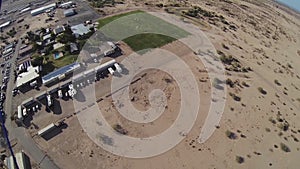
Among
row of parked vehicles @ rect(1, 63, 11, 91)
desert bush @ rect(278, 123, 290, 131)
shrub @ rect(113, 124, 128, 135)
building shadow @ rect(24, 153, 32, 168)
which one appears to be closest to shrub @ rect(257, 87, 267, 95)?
desert bush @ rect(278, 123, 290, 131)

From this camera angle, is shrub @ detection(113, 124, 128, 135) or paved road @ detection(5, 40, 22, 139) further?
paved road @ detection(5, 40, 22, 139)

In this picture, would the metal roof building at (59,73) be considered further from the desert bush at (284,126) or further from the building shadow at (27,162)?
the desert bush at (284,126)

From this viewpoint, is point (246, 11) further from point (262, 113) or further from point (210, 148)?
point (210, 148)

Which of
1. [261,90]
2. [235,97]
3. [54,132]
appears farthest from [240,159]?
[54,132]

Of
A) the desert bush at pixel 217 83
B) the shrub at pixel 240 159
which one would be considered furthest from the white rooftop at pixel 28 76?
the shrub at pixel 240 159

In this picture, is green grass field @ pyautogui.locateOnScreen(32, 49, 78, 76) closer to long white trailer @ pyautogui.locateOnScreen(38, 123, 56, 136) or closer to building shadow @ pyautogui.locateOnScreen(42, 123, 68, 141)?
long white trailer @ pyautogui.locateOnScreen(38, 123, 56, 136)

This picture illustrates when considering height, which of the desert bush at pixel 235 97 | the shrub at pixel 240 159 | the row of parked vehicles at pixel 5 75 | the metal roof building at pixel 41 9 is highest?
the desert bush at pixel 235 97
